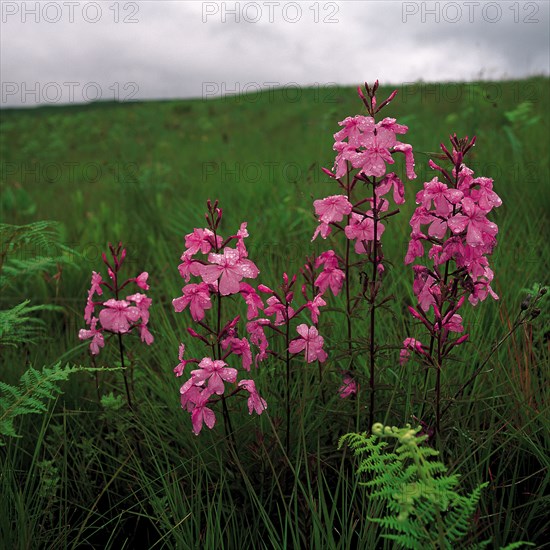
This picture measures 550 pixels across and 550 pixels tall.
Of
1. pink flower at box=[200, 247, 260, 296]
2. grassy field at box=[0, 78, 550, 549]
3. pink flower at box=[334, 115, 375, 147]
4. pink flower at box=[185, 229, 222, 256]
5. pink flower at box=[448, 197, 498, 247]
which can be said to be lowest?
grassy field at box=[0, 78, 550, 549]

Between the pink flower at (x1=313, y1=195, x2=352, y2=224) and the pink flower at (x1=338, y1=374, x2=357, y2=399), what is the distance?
582 mm

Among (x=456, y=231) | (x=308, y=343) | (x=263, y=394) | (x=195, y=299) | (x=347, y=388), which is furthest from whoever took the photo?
(x=263, y=394)

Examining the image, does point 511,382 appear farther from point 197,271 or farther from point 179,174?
point 179,174

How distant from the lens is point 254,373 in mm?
2119

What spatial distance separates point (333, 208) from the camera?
168 centimetres

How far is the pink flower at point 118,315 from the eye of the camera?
1.87 meters

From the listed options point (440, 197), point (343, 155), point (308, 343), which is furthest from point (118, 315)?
point (440, 197)

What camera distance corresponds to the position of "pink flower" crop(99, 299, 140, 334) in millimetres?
1870

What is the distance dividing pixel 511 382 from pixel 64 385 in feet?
6.27

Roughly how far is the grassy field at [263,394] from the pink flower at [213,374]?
0.30m

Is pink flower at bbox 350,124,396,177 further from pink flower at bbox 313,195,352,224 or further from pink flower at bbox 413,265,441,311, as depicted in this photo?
pink flower at bbox 413,265,441,311

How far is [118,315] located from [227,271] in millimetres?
562

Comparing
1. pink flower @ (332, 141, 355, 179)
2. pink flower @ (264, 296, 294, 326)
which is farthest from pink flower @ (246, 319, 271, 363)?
pink flower @ (332, 141, 355, 179)

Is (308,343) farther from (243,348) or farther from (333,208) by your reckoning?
(333,208)
